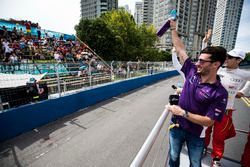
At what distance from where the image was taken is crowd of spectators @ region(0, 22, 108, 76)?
8555mm

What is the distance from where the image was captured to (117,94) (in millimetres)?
8047

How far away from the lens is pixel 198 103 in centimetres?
146

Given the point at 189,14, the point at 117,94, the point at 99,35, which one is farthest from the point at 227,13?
the point at 117,94

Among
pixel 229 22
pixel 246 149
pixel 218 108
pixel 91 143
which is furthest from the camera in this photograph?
pixel 229 22

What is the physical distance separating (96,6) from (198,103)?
96.6 m

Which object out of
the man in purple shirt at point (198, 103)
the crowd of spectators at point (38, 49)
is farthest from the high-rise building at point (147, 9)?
the man in purple shirt at point (198, 103)

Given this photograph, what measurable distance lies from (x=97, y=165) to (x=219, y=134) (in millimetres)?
2299

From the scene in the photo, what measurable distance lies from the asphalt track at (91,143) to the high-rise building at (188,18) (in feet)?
233

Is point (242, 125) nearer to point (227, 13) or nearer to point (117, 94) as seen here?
point (117, 94)

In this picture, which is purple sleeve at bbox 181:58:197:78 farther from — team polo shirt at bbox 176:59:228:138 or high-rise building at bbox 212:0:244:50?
high-rise building at bbox 212:0:244:50

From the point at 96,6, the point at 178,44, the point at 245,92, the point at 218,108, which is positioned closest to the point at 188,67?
the point at 178,44

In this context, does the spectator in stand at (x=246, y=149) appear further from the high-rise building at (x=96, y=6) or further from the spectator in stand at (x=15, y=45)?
the high-rise building at (x=96, y=6)

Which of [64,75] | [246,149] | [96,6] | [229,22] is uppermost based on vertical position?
[229,22]

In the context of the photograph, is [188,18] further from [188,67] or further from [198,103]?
[198,103]
